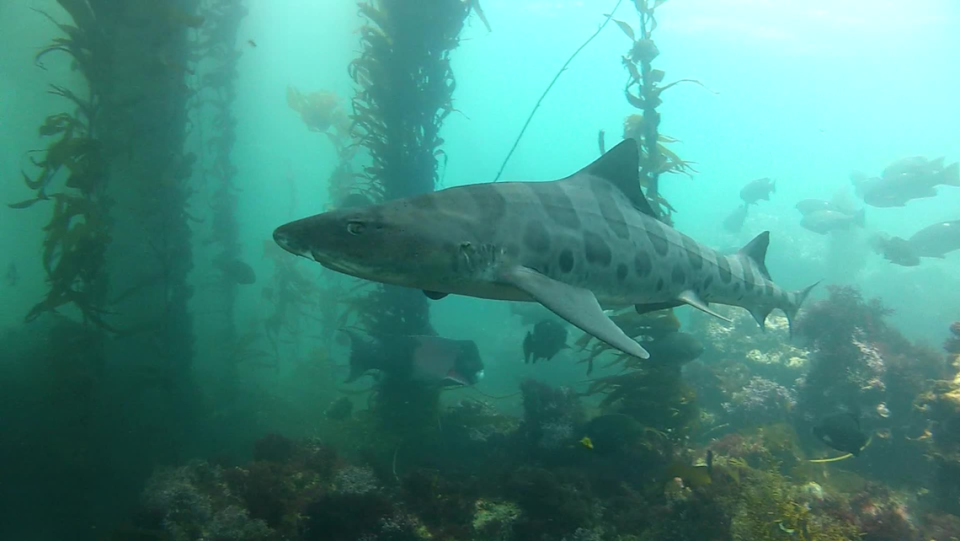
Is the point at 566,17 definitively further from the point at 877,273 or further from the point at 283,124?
the point at 283,124

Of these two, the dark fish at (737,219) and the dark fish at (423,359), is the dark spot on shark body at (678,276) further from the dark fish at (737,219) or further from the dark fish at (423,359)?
the dark fish at (737,219)

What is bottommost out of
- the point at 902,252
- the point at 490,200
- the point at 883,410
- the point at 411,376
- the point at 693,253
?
the point at 883,410

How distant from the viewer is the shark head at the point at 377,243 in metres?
2.88

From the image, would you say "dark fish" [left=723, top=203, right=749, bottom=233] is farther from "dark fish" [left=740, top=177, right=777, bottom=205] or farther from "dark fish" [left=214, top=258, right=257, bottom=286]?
"dark fish" [left=214, top=258, right=257, bottom=286]

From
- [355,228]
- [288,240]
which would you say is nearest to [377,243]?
A: [355,228]

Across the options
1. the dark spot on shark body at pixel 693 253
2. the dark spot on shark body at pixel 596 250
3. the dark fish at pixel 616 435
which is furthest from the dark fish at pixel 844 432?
the dark spot on shark body at pixel 596 250

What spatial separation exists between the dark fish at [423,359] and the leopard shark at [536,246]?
4097mm

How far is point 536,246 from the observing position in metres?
3.72

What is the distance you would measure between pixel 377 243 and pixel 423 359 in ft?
19.3

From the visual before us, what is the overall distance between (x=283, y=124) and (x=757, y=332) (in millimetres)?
186606

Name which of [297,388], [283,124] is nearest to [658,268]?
[297,388]

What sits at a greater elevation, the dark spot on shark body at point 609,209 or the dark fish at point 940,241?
the dark fish at point 940,241

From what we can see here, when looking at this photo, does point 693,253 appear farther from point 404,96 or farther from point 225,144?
point 225,144

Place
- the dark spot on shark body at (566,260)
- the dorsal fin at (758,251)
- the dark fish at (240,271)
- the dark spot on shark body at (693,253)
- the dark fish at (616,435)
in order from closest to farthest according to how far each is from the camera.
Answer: the dark spot on shark body at (566,260) → the dark spot on shark body at (693,253) → the dark fish at (616,435) → the dorsal fin at (758,251) → the dark fish at (240,271)
